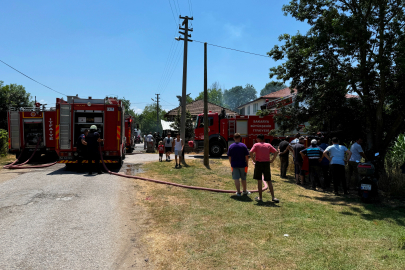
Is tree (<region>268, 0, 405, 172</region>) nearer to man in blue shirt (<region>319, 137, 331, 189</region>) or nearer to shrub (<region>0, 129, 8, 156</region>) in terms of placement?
man in blue shirt (<region>319, 137, 331, 189</region>)

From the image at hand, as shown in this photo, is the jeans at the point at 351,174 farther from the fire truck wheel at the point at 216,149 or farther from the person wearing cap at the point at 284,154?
the fire truck wheel at the point at 216,149

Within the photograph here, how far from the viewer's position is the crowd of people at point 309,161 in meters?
7.71

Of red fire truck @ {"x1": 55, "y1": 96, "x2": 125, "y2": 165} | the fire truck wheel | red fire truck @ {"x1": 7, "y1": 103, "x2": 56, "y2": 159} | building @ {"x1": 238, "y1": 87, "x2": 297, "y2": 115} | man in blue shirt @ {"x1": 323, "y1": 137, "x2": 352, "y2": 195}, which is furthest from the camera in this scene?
building @ {"x1": 238, "y1": 87, "x2": 297, "y2": 115}

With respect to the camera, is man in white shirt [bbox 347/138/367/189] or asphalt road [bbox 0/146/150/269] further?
man in white shirt [bbox 347/138/367/189]

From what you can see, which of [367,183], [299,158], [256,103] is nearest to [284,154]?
[299,158]

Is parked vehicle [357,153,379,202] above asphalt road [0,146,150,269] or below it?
above

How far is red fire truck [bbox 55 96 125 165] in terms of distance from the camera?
12.0m

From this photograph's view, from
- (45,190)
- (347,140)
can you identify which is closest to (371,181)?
(347,140)

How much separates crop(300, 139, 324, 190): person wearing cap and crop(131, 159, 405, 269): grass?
1400 mm

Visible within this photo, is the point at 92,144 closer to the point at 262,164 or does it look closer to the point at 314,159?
the point at 262,164

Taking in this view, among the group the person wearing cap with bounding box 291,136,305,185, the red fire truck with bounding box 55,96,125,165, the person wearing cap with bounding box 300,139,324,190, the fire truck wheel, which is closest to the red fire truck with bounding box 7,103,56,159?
the red fire truck with bounding box 55,96,125,165

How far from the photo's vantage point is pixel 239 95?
551ft

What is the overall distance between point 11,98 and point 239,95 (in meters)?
145

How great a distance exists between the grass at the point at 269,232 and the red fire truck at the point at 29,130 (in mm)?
9800
